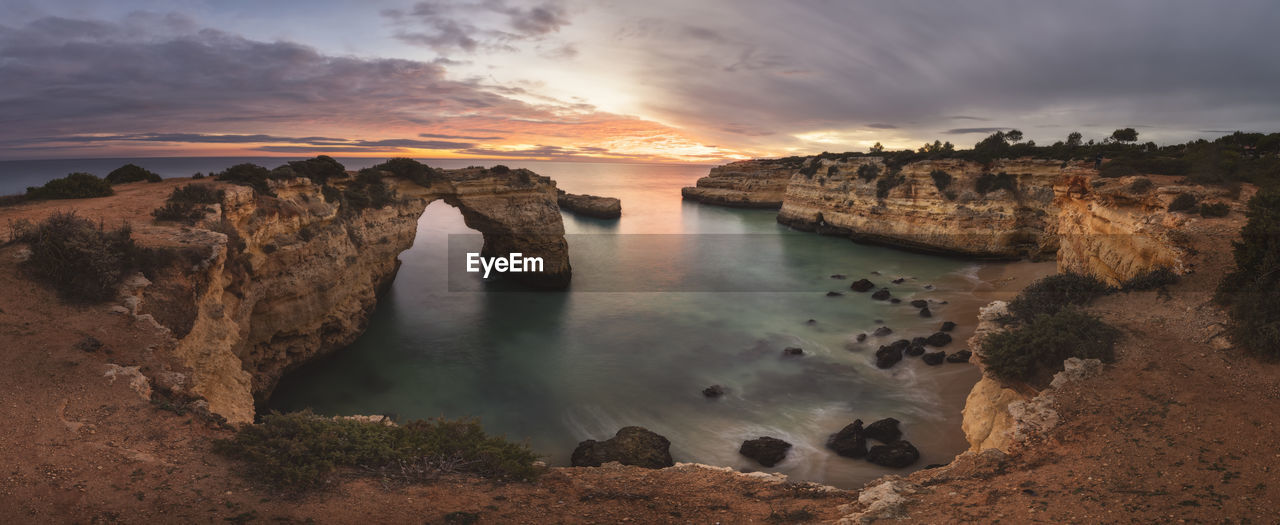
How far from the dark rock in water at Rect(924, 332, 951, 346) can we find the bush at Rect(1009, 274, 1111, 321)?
658 centimetres

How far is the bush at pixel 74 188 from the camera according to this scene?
12789mm

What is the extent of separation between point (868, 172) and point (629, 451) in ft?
122

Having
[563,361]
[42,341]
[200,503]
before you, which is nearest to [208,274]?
[42,341]

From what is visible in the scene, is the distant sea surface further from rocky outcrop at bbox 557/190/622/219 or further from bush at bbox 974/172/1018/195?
rocky outcrop at bbox 557/190/622/219

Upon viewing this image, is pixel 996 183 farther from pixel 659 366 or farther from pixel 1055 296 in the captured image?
pixel 659 366

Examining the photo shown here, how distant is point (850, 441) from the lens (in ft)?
38.0

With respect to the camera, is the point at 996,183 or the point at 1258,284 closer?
the point at 1258,284

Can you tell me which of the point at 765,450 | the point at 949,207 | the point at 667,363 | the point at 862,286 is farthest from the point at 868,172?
the point at 765,450

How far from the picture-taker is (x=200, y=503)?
15.5ft

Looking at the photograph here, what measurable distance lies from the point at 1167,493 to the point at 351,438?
8.96 meters

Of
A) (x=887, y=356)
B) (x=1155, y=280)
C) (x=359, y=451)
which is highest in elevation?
(x=1155, y=280)

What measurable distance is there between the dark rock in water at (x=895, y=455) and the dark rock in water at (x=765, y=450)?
1875mm

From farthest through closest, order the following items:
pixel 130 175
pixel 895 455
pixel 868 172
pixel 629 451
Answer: pixel 868 172, pixel 130 175, pixel 629 451, pixel 895 455

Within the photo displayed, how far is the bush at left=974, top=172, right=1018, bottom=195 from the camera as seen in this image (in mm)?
33031
